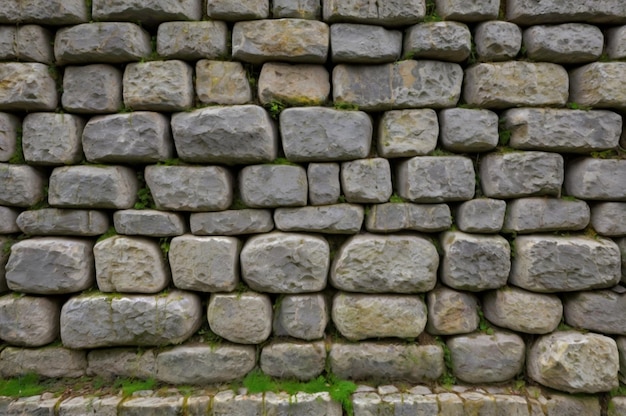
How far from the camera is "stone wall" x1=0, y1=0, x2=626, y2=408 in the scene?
81.8 inches

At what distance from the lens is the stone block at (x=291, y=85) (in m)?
2.12

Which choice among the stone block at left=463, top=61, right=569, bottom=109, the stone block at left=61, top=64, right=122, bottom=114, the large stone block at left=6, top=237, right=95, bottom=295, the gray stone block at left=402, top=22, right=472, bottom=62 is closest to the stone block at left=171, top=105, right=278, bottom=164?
the stone block at left=61, top=64, right=122, bottom=114

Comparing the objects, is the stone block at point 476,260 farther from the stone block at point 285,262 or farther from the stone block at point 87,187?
the stone block at point 87,187

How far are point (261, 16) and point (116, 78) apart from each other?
3.42 ft

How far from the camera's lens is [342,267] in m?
2.15

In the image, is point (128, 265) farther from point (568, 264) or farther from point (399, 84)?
point (568, 264)

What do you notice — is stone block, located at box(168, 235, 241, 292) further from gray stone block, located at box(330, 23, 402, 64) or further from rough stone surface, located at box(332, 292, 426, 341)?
gray stone block, located at box(330, 23, 402, 64)

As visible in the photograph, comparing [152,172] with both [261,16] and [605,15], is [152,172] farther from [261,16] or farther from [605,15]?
[605,15]

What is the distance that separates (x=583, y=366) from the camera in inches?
81.5

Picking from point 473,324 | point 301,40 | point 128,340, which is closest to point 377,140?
point 301,40

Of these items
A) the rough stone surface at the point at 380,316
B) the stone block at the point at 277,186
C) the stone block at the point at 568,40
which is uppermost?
the stone block at the point at 568,40

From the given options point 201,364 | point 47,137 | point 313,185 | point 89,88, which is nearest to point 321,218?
point 313,185

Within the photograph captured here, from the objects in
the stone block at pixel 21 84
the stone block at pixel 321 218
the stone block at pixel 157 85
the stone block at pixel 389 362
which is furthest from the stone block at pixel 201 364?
the stone block at pixel 21 84

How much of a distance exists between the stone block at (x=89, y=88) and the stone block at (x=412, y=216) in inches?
77.0
